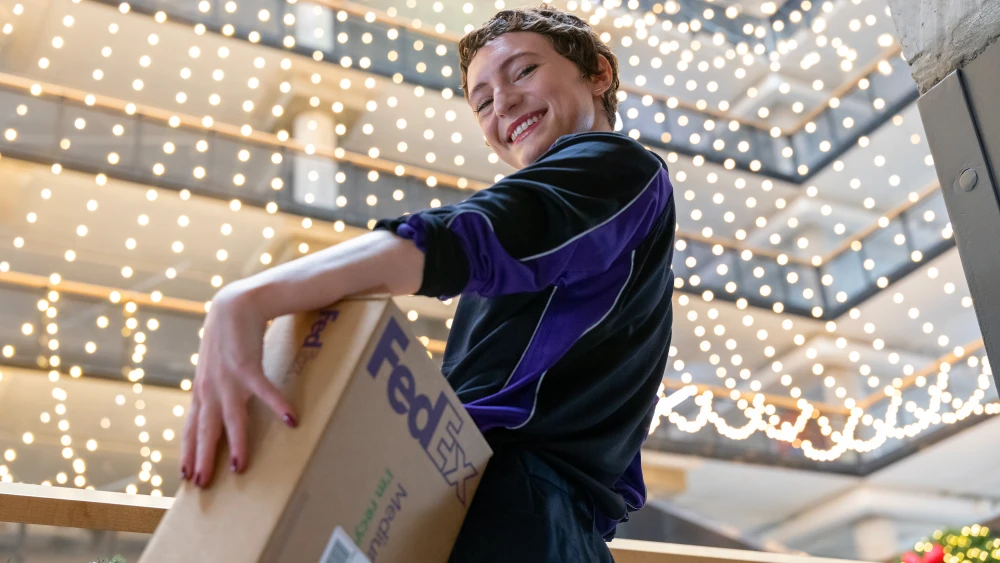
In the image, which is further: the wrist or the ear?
the ear

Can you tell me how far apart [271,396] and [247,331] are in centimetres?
4

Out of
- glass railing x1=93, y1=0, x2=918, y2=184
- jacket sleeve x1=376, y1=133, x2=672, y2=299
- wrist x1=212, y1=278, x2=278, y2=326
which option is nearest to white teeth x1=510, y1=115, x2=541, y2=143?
jacket sleeve x1=376, y1=133, x2=672, y2=299

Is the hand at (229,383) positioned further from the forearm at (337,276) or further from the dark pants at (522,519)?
the dark pants at (522,519)

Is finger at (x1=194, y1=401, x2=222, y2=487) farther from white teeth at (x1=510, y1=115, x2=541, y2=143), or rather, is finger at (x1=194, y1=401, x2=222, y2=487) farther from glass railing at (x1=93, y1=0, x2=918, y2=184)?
glass railing at (x1=93, y1=0, x2=918, y2=184)

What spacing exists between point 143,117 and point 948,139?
7.74 m

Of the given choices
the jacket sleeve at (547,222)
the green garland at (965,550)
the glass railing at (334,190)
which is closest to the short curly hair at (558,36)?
the jacket sleeve at (547,222)

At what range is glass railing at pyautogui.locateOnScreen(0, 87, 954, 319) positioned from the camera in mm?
7711

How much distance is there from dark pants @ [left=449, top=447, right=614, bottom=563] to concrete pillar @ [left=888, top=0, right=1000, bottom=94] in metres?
0.51

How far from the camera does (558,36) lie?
1004 millimetres

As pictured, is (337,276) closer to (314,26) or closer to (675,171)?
(314,26)

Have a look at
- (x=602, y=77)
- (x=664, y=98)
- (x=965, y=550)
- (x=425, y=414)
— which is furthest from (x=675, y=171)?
(x=425, y=414)

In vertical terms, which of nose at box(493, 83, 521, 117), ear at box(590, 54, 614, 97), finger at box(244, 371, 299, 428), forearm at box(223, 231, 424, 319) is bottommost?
finger at box(244, 371, 299, 428)

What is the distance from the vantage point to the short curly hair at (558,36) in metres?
1.00

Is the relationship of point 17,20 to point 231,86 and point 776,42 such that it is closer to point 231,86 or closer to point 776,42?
point 231,86
